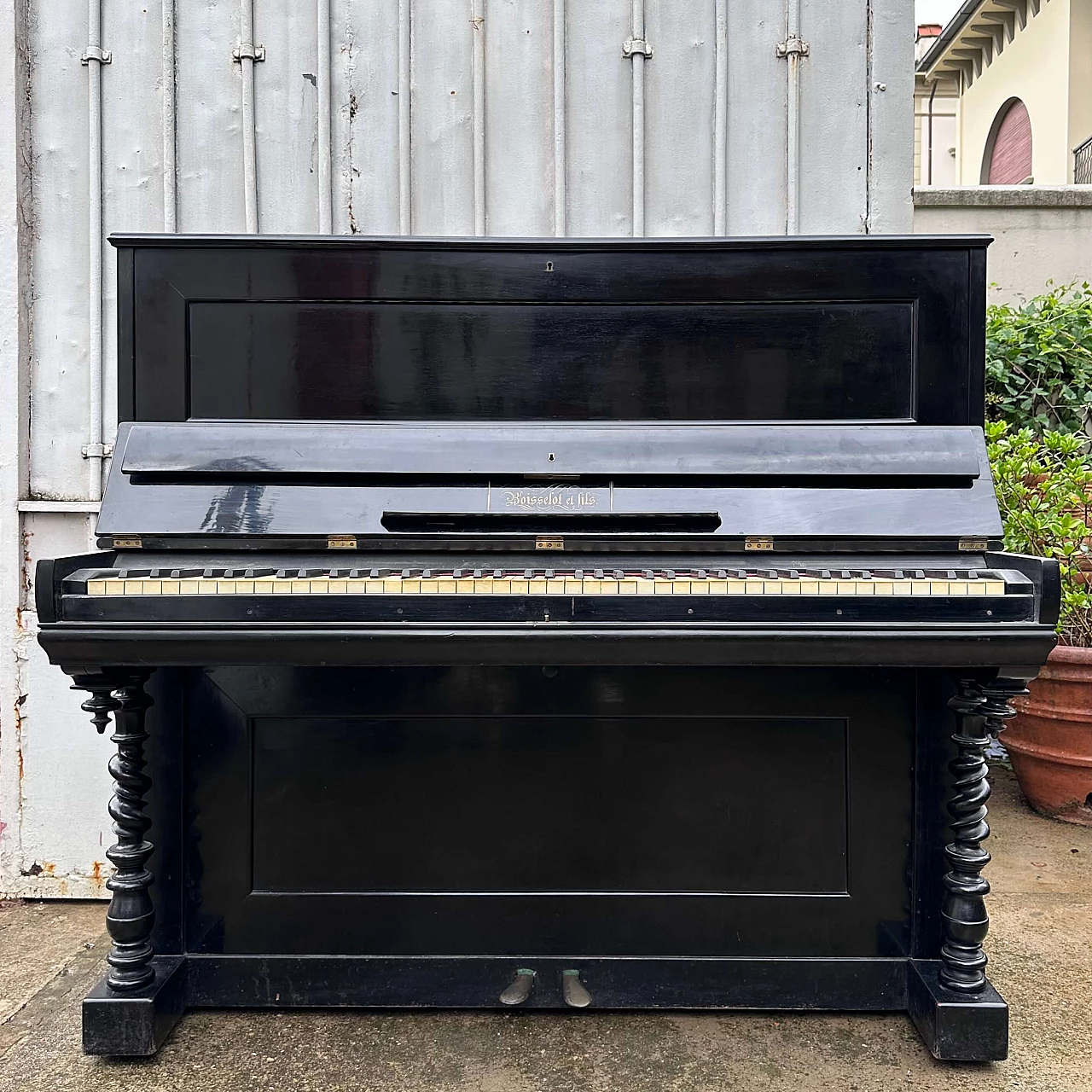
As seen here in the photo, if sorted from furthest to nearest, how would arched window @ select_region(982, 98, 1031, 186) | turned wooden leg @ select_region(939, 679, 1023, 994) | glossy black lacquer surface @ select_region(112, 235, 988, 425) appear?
arched window @ select_region(982, 98, 1031, 186), glossy black lacquer surface @ select_region(112, 235, 988, 425), turned wooden leg @ select_region(939, 679, 1023, 994)

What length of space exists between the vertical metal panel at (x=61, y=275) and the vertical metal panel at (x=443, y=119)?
110 cm

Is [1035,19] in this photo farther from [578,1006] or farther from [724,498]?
[578,1006]

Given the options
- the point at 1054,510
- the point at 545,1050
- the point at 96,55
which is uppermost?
the point at 96,55

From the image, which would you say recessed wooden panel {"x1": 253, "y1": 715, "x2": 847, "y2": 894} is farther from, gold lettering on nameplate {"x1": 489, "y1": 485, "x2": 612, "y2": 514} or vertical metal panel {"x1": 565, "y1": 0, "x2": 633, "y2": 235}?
vertical metal panel {"x1": 565, "y1": 0, "x2": 633, "y2": 235}

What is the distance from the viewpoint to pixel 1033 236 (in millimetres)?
5184

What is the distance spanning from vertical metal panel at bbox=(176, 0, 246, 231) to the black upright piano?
2.99 feet

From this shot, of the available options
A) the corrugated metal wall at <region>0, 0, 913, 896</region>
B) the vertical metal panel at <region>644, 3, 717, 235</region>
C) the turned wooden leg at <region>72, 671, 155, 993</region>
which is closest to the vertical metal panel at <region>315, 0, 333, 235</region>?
the corrugated metal wall at <region>0, 0, 913, 896</region>

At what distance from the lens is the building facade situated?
995cm

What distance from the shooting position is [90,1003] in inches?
74.1

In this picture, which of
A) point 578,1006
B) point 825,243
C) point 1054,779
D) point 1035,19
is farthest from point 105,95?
point 1035,19

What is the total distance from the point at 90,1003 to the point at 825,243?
2.42 m

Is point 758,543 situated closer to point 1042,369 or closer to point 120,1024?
point 120,1024

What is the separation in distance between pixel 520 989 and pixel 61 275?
2.59 meters

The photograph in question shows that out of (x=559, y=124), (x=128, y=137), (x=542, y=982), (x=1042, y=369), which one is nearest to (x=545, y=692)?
(x=542, y=982)
